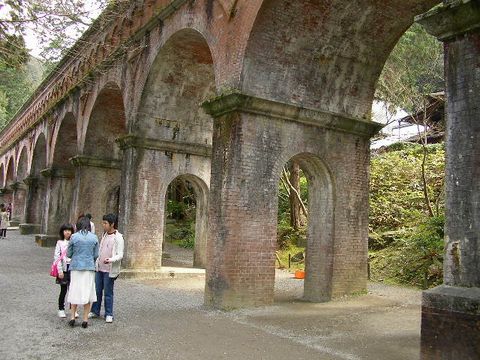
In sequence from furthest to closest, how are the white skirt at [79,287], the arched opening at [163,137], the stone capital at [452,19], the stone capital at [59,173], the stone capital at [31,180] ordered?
the stone capital at [31,180] < the stone capital at [59,173] < the arched opening at [163,137] < the white skirt at [79,287] < the stone capital at [452,19]

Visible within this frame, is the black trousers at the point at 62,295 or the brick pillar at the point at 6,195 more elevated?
the brick pillar at the point at 6,195

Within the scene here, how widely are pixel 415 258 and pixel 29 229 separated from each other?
23448 millimetres

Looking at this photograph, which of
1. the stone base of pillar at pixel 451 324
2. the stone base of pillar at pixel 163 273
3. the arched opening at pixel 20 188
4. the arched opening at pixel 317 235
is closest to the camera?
the stone base of pillar at pixel 451 324

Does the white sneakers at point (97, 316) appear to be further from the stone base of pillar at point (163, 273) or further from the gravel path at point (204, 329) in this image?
the stone base of pillar at point (163, 273)

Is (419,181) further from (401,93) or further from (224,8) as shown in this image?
(224,8)

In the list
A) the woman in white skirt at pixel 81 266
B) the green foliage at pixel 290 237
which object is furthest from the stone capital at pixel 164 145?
the woman in white skirt at pixel 81 266

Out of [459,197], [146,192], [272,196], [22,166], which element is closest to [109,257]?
[272,196]

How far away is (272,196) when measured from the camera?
9.70 m

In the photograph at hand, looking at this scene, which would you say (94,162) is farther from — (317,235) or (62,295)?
(62,295)

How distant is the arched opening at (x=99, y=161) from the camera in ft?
61.0

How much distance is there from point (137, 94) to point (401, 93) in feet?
31.1

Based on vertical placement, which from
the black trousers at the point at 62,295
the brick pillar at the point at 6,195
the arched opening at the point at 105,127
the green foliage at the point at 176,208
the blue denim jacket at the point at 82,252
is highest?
the arched opening at the point at 105,127

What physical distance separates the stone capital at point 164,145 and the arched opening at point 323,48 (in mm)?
5124

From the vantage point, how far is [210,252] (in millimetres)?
9484
